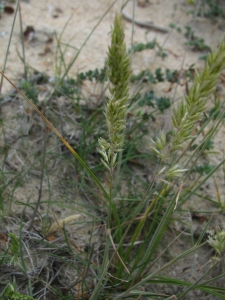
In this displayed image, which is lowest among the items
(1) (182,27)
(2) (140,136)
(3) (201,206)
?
(3) (201,206)

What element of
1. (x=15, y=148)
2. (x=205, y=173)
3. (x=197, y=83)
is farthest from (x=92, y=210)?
(x=197, y=83)

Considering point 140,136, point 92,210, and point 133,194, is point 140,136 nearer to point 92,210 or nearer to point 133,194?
point 133,194

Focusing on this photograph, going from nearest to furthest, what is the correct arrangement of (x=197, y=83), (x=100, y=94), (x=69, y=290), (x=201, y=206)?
(x=197, y=83) → (x=69, y=290) → (x=201, y=206) → (x=100, y=94)

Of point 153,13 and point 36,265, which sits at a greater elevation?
point 153,13

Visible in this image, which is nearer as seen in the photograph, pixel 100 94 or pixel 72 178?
pixel 72 178

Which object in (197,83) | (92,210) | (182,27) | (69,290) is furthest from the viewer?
(182,27)

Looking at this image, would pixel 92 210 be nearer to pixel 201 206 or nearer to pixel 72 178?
pixel 72 178
